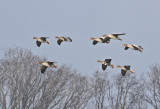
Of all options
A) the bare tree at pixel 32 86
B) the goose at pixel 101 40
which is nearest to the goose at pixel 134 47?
the goose at pixel 101 40

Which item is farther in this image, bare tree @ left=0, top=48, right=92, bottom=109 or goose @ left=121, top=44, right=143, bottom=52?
bare tree @ left=0, top=48, right=92, bottom=109

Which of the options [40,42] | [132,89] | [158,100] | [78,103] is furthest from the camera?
[132,89]

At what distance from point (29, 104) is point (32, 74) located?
257 centimetres

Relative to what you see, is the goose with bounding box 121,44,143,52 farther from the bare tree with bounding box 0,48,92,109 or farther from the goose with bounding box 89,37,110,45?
the bare tree with bounding box 0,48,92,109

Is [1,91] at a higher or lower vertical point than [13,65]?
lower

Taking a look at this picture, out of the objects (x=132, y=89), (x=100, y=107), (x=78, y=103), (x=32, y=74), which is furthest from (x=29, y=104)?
(x=132, y=89)

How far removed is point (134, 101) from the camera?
32.3 meters

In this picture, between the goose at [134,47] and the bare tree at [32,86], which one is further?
the bare tree at [32,86]

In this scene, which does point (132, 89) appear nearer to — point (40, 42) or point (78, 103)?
point (78, 103)

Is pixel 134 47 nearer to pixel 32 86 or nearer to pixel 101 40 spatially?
pixel 101 40

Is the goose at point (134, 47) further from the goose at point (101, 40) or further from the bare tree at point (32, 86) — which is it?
the bare tree at point (32, 86)

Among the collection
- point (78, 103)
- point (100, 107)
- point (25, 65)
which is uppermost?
point (25, 65)

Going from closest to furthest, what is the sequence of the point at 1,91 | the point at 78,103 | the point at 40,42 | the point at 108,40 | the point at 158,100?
the point at 108,40 < the point at 40,42 < the point at 1,91 < the point at 78,103 < the point at 158,100

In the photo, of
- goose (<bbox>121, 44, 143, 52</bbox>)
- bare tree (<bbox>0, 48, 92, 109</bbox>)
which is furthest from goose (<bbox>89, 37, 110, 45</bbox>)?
bare tree (<bbox>0, 48, 92, 109</bbox>)
